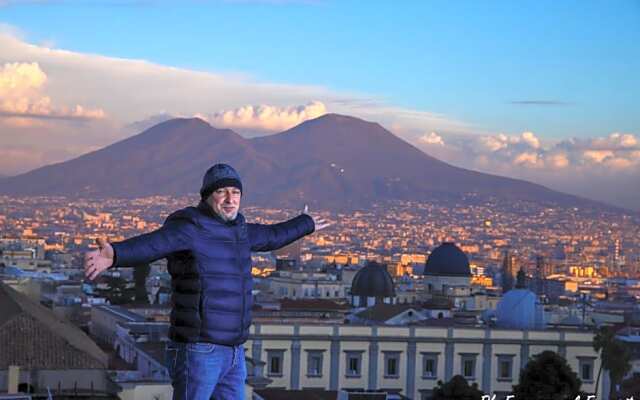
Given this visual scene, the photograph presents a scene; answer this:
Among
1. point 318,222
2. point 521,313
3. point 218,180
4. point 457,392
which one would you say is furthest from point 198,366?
point 521,313

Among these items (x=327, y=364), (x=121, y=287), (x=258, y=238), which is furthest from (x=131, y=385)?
(x=121, y=287)

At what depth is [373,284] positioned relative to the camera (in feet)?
240

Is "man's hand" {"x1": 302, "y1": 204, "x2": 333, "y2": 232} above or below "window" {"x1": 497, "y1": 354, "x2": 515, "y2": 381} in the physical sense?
above

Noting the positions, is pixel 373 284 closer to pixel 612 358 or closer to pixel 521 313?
pixel 521 313

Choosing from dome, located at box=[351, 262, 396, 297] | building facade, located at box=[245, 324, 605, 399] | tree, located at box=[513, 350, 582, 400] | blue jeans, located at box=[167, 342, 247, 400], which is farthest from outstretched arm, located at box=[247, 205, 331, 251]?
dome, located at box=[351, 262, 396, 297]

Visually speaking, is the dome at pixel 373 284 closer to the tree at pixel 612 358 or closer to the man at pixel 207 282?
the tree at pixel 612 358

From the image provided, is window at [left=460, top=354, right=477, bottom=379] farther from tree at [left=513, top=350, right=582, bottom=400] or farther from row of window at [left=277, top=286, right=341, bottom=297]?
Result: row of window at [left=277, top=286, right=341, bottom=297]

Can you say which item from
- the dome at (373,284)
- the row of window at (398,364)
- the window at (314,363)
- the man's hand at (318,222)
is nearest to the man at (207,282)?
the man's hand at (318,222)

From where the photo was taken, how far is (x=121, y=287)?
8250 centimetres

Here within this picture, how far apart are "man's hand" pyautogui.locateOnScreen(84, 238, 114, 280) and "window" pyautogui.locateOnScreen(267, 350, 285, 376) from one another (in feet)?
148

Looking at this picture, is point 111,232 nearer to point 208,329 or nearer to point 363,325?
point 363,325

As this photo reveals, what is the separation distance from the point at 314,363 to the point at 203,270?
45.8 meters

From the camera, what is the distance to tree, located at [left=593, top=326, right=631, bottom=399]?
5053 cm

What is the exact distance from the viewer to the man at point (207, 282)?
6.11 meters
